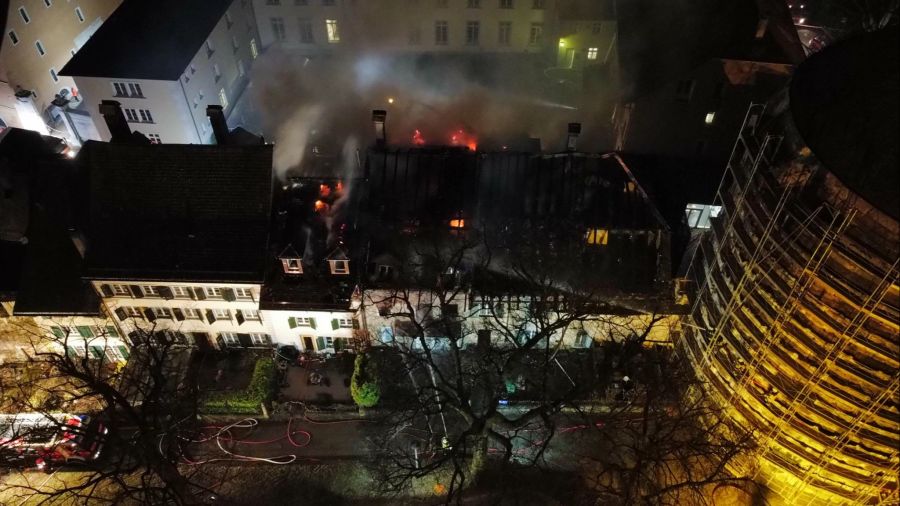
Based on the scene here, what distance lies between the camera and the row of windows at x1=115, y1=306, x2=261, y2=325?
110 feet

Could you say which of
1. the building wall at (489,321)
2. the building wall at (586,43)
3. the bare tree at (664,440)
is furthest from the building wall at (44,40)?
the bare tree at (664,440)

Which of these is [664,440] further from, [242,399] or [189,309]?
[189,309]

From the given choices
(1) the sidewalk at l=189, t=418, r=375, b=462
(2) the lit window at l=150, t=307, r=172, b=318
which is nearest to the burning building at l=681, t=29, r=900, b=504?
(1) the sidewalk at l=189, t=418, r=375, b=462

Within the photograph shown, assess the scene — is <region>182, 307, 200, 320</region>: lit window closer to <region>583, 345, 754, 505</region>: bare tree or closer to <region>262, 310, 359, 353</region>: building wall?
<region>262, 310, 359, 353</region>: building wall

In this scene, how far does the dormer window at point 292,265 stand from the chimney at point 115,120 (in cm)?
1305

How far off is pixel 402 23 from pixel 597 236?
41.0m

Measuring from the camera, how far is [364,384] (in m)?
31.2

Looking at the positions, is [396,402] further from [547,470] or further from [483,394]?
[547,470]

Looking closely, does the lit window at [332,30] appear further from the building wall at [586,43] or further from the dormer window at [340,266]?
the dormer window at [340,266]

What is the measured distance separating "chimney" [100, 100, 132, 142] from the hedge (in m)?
16.5

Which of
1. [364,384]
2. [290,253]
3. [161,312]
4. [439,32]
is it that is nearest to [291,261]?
[290,253]

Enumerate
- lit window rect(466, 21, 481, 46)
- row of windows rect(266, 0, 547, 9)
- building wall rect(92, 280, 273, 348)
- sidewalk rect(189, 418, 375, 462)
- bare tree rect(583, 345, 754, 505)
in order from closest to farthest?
bare tree rect(583, 345, 754, 505)
sidewalk rect(189, 418, 375, 462)
building wall rect(92, 280, 273, 348)
row of windows rect(266, 0, 547, 9)
lit window rect(466, 21, 481, 46)

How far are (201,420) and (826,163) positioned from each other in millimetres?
32542

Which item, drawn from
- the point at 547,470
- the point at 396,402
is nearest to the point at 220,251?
the point at 396,402
